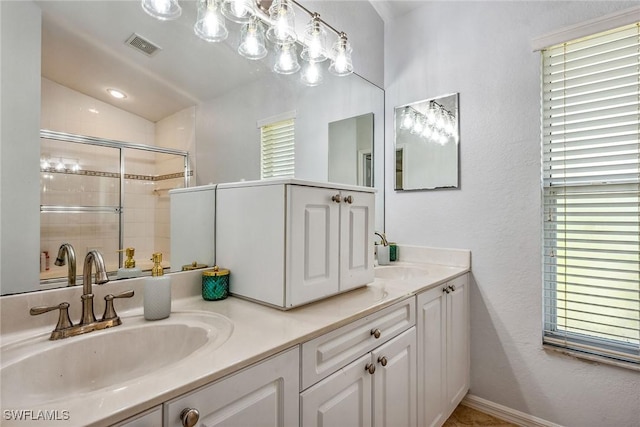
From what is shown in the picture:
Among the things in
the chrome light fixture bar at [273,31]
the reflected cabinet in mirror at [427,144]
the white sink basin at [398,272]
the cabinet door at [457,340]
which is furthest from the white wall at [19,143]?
the reflected cabinet in mirror at [427,144]

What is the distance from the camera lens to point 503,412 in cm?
178

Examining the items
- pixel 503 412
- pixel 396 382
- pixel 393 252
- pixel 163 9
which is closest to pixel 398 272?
pixel 393 252

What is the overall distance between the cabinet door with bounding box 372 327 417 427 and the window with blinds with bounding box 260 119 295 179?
3.17 ft

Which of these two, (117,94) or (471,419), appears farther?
(471,419)

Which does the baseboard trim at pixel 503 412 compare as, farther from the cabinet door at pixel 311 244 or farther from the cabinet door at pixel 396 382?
the cabinet door at pixel 311 244

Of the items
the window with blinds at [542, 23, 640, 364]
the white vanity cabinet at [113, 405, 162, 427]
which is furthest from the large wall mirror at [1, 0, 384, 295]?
the window with blinds at [542, 23, 640, 364]

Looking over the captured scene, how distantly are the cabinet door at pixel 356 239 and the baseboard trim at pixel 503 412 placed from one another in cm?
121

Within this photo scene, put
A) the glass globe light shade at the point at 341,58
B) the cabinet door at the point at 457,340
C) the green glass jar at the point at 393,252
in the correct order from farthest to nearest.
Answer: the green glass jar at the point at 393,252, the glass globe light shade at the point at 341,58, the cabinet door at the point at 457,340

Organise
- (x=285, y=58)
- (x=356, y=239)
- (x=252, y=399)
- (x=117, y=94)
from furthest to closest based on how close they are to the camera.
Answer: (x=285, y=58), (x=356, y=239), (x=117, y=94), (x=252, y=399)

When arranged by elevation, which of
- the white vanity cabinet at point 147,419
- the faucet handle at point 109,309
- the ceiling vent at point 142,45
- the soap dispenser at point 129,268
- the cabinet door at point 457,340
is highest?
the ceiling vent at point 142,45

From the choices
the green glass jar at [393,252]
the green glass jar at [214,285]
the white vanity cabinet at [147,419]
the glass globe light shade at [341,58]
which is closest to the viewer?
A: the white vanity cabinet at [147,419]

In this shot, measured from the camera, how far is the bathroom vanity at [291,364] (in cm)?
60

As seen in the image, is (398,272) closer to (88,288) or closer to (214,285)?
(214,285)

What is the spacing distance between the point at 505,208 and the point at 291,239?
1.42 meters
